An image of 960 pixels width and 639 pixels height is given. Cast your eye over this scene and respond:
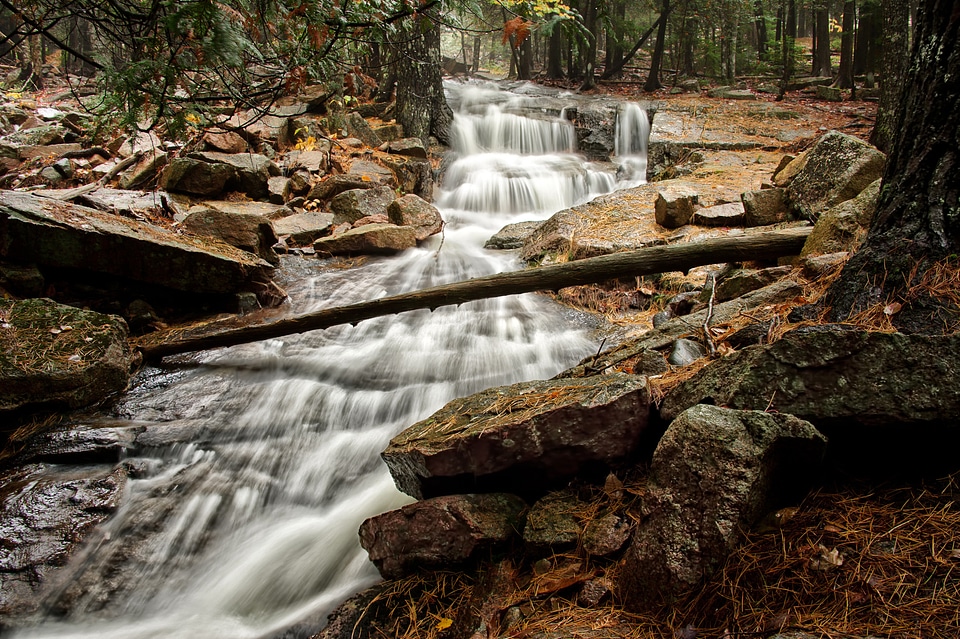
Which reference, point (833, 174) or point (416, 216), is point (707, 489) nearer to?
point (833, 174)

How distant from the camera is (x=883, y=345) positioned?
1.72 meters

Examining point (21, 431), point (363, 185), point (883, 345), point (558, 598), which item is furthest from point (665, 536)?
point (363, 185)

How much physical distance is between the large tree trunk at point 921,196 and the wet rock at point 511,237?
17.3 ft

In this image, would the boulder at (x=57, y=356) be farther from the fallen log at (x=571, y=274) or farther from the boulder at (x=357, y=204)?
the boulder at (x=357, y=204)

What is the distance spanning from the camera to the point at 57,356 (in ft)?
11.8

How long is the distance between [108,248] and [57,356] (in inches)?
48.5

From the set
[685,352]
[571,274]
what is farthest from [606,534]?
[571,274]

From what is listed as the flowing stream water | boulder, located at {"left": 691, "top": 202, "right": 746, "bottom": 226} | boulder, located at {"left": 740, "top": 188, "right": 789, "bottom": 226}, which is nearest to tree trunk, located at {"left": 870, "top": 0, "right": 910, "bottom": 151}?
boulder, located at {"left": 740, "top": 188, "right": 789, "bottom": 226}

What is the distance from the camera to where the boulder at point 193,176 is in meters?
7.16

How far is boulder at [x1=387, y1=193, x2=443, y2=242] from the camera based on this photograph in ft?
25.6

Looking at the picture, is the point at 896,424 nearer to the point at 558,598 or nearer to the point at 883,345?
the point at 883,345

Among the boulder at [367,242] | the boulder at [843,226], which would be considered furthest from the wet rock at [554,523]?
the boulder at [367,242]

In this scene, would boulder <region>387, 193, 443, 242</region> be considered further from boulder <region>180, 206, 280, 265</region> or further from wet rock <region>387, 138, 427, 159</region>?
wet rock <region>387, 138, 427, 159</region>

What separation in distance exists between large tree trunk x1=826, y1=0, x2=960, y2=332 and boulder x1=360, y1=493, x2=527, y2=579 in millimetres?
1794
